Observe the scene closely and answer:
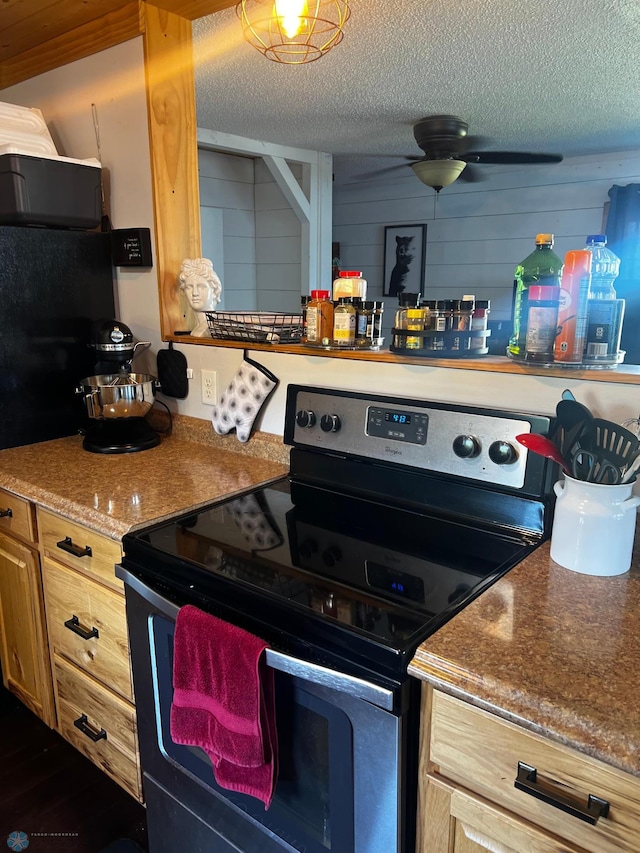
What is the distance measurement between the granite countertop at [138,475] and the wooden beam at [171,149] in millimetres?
428

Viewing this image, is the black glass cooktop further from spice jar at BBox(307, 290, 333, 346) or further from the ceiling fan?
the ceiling fan

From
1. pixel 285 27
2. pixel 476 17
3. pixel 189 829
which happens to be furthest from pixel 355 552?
pixel 476 17

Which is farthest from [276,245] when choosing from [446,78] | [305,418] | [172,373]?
[305,418]

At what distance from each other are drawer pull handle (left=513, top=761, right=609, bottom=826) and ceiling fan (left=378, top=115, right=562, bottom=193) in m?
3.45

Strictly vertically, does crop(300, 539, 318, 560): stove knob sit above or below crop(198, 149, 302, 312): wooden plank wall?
below

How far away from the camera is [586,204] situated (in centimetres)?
457

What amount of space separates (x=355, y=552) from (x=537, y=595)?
351 mm

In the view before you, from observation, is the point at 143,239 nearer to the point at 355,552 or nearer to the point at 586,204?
the point at 355,552

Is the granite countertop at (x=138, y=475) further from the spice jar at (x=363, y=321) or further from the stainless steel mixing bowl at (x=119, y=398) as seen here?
the spice jar at (x=363, y=321)

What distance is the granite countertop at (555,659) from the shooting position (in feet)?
2.43

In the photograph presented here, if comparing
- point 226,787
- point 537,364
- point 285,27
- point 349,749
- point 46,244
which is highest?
point 285,27

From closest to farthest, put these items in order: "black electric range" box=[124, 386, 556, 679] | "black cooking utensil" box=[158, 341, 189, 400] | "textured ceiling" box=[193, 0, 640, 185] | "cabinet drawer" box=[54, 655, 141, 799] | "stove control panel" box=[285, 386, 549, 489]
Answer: "black electric range" box=[124, 386, 556, 679] → "stove control panel" box=[285, 386, 549, 489] → "cabinet drawer" box=[54, 655, 141, 799] → "black cooking utensil" box=[158, 341, 189, 400] → "textured ceiling" box=[193, 0, 640, 185]

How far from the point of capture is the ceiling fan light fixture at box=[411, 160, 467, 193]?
368cm

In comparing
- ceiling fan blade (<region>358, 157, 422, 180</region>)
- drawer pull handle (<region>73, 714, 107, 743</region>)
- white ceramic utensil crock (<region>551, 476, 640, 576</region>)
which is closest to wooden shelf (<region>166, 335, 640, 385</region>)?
white ceramic utensil crock (<region>551, 476, 640, 576</region>)
